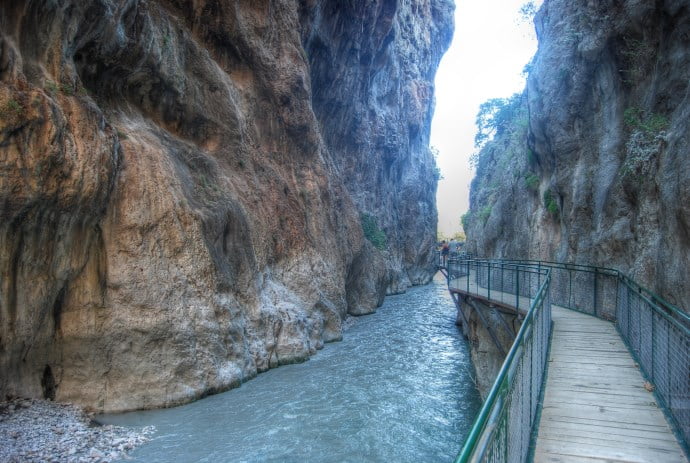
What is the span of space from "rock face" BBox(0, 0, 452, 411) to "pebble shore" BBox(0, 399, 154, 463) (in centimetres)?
55

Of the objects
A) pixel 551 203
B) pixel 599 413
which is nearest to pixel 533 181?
pixel 551 203

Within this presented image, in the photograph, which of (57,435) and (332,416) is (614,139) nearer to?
(332,416)

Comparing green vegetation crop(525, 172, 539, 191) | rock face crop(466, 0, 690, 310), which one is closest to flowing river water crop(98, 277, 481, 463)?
rock face crop(466, 0, 690, 310)

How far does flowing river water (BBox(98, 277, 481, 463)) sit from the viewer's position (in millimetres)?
8227

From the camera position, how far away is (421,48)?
167 ft

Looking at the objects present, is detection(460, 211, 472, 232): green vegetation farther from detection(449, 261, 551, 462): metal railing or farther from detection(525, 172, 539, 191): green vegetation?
detection(449, 261, 551, 462): metal railing

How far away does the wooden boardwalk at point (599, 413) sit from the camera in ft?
14.6

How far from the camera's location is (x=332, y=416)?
10.0m

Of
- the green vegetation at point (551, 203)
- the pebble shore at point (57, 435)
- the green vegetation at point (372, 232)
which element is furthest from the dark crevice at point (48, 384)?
the green vegetation at point (372, 232)

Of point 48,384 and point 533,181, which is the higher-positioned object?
point 533,181

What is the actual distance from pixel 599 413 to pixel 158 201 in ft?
31.0

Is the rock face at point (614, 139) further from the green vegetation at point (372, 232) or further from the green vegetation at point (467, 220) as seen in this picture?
the green vegetation at point (467, 220)

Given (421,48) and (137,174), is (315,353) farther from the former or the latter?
(421,48)

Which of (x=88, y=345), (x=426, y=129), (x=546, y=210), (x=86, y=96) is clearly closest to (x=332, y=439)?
(x=88, y=345)
